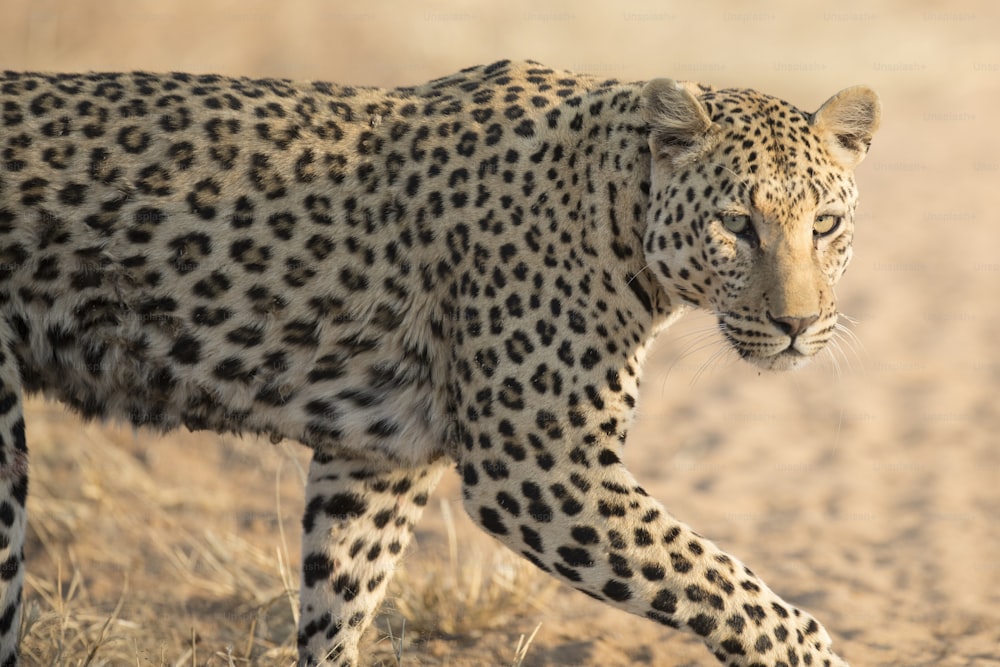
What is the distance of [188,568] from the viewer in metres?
7.73

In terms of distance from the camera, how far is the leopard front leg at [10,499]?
486 centimetres

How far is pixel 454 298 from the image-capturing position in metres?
5.19

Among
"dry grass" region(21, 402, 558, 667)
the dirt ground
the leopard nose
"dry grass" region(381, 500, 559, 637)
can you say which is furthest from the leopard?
"dry grass" region(381, 500, 559, 637)

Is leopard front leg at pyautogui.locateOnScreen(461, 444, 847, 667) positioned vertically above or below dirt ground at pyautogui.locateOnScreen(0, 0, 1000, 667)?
above

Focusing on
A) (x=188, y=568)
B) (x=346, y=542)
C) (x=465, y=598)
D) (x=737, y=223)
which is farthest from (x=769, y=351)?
(x=188, y=568)

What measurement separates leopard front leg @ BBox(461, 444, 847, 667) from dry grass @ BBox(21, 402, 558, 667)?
104 cm

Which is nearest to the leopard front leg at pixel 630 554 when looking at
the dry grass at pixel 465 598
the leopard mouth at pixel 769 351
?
the leopard mouth at pixel 769 351

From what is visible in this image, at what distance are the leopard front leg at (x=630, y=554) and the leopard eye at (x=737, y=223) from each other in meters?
0.86

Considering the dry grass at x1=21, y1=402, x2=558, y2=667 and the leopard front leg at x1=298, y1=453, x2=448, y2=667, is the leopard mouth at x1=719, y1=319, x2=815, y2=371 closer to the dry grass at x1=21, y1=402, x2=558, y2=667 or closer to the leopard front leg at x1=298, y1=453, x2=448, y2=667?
the leopard front leg at x1=298, y1=453, x2=448, y2=667

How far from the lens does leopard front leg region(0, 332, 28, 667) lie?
486 cm

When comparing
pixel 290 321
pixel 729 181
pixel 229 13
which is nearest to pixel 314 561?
pixel 290 321

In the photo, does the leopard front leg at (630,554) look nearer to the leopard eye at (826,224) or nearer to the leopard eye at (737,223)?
the leopard eye at (737,223)

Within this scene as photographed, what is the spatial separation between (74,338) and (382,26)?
44.0ft

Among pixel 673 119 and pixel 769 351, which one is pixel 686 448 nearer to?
pixel 769 351
